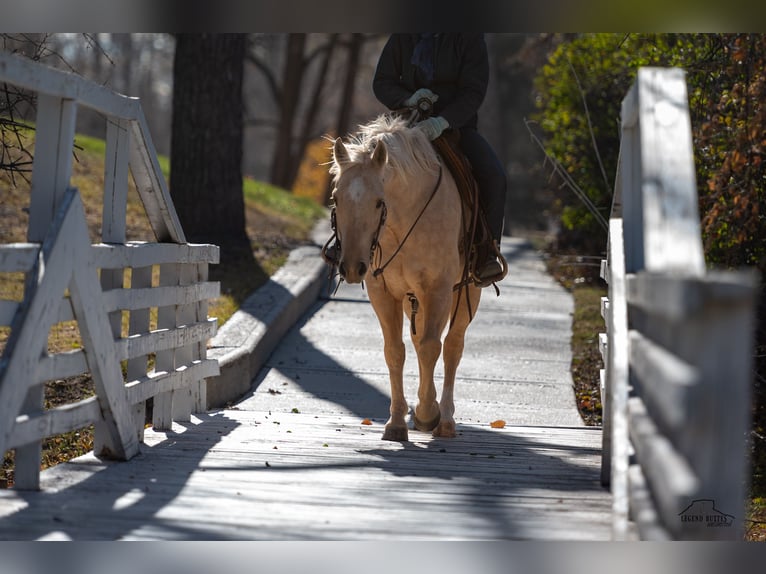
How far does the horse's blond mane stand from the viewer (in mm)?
6555

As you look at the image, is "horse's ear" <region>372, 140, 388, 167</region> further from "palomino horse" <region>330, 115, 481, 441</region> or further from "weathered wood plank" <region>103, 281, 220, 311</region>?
"weathered wood plank" <region>103, 281, 220, 311</region>

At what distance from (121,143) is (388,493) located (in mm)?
2528

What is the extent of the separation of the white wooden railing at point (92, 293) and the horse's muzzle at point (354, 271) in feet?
3.89

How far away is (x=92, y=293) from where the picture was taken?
17.8 feet

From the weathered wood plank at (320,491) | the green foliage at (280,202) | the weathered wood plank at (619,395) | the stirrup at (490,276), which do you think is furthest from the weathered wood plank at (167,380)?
the green foliage at (280,202)

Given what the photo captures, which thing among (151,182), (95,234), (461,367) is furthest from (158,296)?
(95,234)

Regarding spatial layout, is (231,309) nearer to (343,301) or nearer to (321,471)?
(343,301)

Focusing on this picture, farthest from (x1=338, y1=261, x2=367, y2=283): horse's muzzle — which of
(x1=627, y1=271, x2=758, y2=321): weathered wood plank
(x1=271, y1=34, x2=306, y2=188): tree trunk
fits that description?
(x1=271, y1=34, x2=306, y2=188): tree trunk

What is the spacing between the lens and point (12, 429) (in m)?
4.65

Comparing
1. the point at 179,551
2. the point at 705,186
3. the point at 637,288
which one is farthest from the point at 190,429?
the point at 705,186

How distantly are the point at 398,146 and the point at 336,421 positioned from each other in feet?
7.94

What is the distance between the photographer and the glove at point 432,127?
23.5ft

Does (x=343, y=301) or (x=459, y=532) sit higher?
(x=343, y=301)

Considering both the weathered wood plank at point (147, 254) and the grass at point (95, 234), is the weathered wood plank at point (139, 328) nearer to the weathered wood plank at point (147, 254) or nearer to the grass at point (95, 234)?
the weathered wood plank at point (147, 254)
